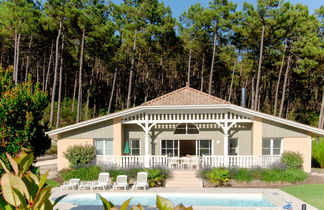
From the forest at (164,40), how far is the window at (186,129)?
14.8 meters

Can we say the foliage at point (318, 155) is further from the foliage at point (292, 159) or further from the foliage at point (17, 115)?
the foliage at point (17, 115)

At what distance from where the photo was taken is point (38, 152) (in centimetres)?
A: 824

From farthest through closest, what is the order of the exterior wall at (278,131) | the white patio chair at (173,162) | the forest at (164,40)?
1. the forest at (164,40)
2. the exterior wall at (278,131)
3. the white patio chair at (173,162)

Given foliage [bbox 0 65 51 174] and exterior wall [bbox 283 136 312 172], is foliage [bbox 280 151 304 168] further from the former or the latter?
foliage [bbox 0 65 51 174]

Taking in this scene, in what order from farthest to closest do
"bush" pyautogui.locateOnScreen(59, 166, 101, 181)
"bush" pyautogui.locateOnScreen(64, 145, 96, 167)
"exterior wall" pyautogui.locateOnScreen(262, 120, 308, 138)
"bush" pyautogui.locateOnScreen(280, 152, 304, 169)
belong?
"exterior wall" pyautogui.locateOnScreen(262, 120, 308, 138)
"bush" pyautogui.locateOnScreen(64, 145, 96, 167)
"bush" pyautogui.locateOnScreen(280, 152, 304, 169)
"bush" pyautogui.locateOnScreen(59, 166, 101, 181)

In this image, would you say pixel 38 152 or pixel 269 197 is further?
pixel 269 197

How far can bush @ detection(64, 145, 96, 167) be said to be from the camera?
16859mm

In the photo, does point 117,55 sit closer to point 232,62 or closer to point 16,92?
point 232,62

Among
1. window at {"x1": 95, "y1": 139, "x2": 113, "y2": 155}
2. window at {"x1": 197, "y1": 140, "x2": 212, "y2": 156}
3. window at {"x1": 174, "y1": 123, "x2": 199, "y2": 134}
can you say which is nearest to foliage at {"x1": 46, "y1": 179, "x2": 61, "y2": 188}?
window at {"x1": 95, "y1": 139, "x2": 113, "y2": 155}

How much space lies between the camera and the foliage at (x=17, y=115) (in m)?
6.45

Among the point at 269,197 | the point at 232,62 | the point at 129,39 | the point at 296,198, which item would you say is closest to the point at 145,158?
the point at 269,197

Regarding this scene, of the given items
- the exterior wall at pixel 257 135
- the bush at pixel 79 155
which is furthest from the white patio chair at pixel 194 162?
the bush at pixel 79 155

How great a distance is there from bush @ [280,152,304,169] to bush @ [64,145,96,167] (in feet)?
40.3

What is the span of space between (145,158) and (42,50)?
3285 cm
